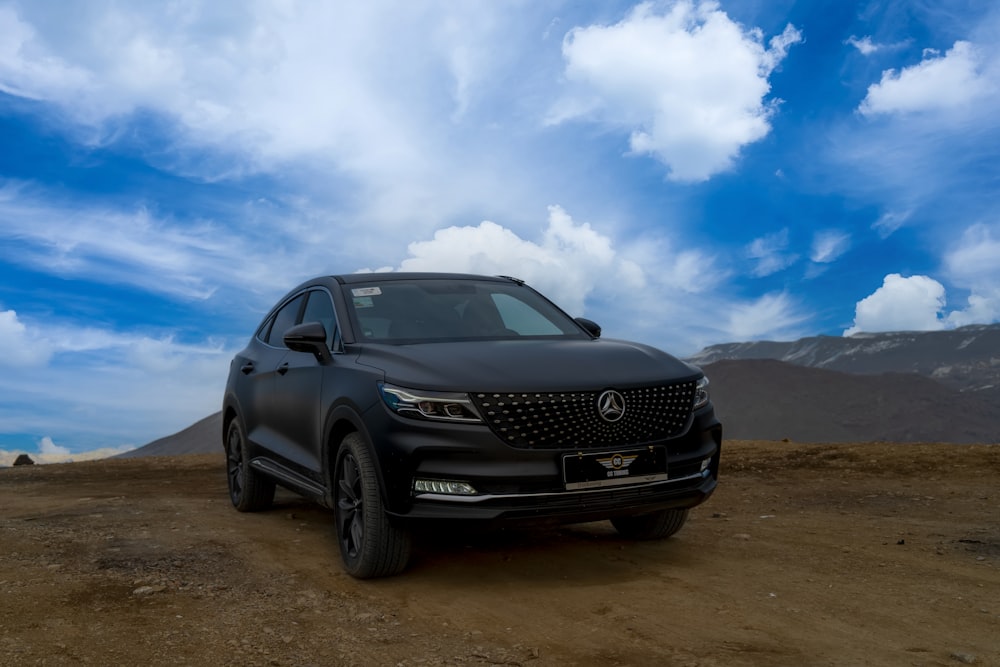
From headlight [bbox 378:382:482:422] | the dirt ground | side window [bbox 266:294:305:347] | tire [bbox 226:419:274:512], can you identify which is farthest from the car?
tire [bbox 226:419:274:512]

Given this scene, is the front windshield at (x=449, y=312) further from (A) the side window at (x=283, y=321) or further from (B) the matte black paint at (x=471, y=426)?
(A) the side window at (x=283, y=321)

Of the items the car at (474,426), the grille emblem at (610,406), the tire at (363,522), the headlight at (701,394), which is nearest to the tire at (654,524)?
the car at (474,426)

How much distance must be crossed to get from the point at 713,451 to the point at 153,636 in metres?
3.16

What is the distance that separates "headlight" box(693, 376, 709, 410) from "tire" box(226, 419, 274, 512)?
3.56 meters

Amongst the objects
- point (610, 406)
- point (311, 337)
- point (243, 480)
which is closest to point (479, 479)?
point (610, 406)

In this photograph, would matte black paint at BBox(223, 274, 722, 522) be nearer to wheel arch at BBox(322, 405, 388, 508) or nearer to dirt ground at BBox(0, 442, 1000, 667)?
wheel arch at BBox(322, 405, 388, 508)

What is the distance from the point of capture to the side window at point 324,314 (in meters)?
5.80

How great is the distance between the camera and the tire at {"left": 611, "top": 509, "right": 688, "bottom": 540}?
6.00 m

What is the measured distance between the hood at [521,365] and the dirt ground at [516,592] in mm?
1127

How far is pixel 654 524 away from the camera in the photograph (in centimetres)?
Answer: 602

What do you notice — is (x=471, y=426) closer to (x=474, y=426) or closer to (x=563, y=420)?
(x=474, y=426)

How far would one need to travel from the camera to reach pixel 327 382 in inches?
216

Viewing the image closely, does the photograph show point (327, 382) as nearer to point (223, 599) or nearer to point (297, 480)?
point (297, 480)

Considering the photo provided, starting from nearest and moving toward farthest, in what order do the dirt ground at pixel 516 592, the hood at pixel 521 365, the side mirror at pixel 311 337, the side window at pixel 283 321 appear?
the dirt ground at pixel 516 592 < the hood at pixel 521 365 < the side mirror at pixel 311 337 < the side window at pixel 283 321
